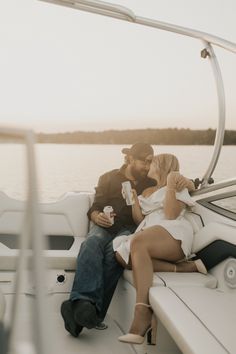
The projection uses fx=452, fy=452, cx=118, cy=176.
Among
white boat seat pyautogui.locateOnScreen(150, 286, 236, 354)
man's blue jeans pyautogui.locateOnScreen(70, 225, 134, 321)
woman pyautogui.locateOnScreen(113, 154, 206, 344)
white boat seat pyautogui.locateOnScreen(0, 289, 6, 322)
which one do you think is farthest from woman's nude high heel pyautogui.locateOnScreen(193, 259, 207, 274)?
white boat seat pyautogui.locateOnScreen(0, 289, 6, 322)

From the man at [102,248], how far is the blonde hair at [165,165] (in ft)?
1.18

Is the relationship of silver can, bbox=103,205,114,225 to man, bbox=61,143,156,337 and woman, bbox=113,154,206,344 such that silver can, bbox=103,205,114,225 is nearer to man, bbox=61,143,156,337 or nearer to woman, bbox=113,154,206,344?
man, bbox=61,143,156,337

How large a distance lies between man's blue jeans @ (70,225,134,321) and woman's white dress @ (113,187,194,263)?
0.09 m

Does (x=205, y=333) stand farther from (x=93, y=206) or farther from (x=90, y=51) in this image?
(x=90, y=51)

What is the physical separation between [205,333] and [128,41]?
2.51 metres

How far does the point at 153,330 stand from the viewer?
242cm

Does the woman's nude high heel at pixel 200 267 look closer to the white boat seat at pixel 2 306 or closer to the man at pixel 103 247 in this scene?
the man at pixel 103 247

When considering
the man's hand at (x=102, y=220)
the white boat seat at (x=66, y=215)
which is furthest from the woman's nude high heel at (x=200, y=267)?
the white boat seat at (x=66, y=215)

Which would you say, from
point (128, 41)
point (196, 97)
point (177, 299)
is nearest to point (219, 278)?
point (177, 299)

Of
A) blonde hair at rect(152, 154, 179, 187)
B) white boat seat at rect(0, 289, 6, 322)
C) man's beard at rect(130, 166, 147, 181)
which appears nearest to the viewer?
white boat seat at rect(0, 289, 6, 322)

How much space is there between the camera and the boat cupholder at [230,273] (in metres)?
2.64

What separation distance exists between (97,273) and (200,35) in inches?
70.0

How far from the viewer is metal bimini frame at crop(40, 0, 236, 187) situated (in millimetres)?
2656

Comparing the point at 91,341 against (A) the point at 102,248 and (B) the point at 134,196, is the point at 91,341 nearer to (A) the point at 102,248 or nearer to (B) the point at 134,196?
(A) the point at 102,248
